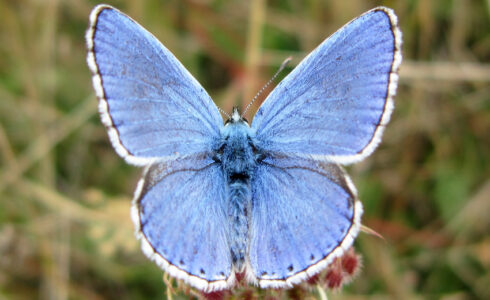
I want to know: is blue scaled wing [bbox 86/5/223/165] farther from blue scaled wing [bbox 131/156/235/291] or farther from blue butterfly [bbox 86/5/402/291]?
blue scaled wing [bbox 131/156/235/291]

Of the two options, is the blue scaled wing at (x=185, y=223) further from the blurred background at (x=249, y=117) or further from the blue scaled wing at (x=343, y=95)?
the blurred background at (x=249, y=117)

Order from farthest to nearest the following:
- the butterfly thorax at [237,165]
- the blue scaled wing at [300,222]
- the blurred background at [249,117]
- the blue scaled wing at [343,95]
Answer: the blurred background at [249,117]
the butterfly thorax at [237,165]
the blue scaled wing at [343,95]
the blue scaled wing at [300,222]

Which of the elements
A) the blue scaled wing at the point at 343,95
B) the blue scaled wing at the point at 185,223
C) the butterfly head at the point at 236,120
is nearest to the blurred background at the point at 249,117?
the blue scaled wing at the point at 185,223

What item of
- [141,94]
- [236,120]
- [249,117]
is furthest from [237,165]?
[249,117]

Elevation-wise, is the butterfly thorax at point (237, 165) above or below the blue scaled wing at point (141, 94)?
below

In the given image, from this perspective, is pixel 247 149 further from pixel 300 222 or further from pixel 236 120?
pixel 300 222

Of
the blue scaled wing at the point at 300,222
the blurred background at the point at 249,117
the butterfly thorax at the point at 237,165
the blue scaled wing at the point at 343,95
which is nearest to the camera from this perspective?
the blue scaled wing at the point at 300,222

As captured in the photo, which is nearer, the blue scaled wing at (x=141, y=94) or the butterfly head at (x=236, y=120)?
the blue scaled wing at (x=141, y=94)

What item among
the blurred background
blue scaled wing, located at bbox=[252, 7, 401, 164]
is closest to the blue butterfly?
blue scaled wing, located at bbox=[252, 7, 401, 164]
